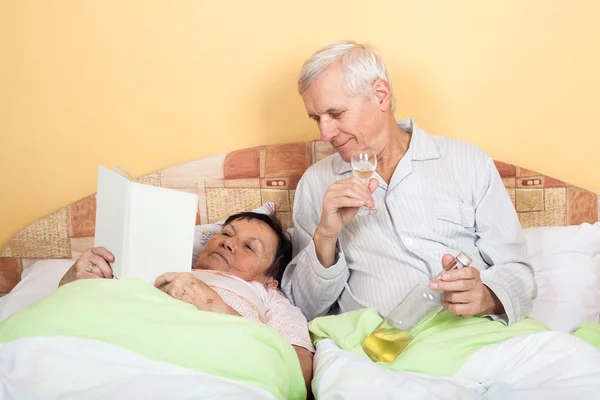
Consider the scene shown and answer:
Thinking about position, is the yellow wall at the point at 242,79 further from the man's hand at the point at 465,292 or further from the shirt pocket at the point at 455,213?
the man's hand at the point at 465,292

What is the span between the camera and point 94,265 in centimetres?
158

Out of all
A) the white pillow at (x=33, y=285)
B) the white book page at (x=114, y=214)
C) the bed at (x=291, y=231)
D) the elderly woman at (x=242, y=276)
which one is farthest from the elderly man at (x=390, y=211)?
the white pillow at (x=33, y=285)

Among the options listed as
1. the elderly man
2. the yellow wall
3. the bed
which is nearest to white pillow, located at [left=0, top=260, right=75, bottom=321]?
the bed

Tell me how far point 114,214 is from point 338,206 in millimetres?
513

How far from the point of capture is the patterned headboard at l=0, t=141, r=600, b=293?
2.18 meters

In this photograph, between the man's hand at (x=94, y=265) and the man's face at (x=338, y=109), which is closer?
the man's hand at (x=94, y=265)

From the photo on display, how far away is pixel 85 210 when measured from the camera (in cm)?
223

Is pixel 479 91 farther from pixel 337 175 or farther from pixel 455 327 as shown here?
pixel 455 327

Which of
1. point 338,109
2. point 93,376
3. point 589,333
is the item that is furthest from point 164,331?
point 589,333

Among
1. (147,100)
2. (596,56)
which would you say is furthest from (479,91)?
(147,100)

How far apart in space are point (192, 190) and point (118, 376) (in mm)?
1009

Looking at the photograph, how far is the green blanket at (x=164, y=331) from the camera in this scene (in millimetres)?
1336

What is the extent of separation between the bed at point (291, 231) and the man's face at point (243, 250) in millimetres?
195

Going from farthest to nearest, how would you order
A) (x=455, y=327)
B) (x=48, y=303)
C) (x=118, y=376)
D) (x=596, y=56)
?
(x=596, y=56) → (x=455, y=327) → (x=48, y=303) → (x=118, y=376)
